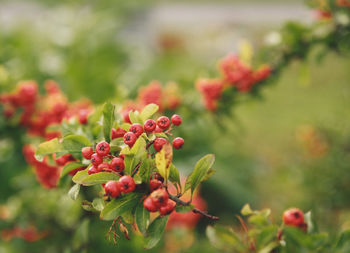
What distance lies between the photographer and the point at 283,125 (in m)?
5.27

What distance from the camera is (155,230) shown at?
0.84 meters

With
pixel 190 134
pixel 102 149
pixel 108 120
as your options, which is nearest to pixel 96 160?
pixel 102 149

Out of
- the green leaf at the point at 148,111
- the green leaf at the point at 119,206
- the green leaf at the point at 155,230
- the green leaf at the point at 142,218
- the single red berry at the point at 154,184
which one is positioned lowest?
the green leaf at the point at 155,230

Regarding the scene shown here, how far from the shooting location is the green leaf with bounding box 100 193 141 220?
800 mm

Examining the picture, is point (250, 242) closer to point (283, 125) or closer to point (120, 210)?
point (120, 210)

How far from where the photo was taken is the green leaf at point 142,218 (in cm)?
82

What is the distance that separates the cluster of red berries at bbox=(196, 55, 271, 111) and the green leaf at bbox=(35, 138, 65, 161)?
0.85 metres

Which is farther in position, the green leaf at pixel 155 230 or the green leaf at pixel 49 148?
the green leaf at pixel 49 148

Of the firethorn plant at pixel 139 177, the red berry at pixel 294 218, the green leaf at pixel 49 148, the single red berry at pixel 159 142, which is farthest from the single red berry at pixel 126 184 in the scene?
the red berry at pixel 294 218

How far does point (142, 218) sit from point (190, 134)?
0.94 m

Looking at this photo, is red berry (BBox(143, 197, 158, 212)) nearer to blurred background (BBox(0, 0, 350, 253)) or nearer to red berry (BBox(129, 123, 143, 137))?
red berry (BBox(129, 123, 143, 137))

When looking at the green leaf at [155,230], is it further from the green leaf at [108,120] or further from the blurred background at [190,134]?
the blurred background at [190,134]

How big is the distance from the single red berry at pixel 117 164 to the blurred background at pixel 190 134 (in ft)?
1.65

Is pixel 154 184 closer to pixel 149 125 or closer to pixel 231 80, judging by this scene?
pixel 149 125
